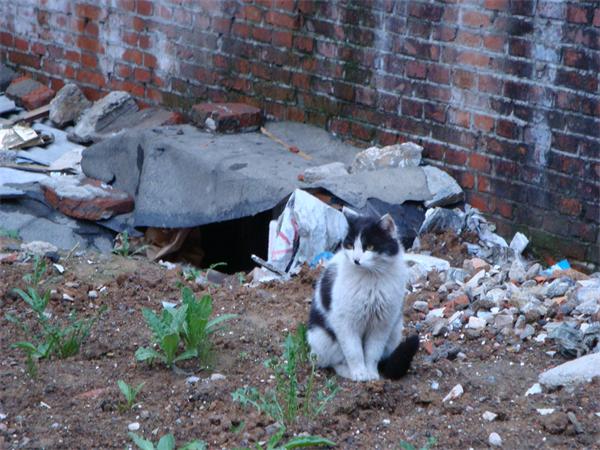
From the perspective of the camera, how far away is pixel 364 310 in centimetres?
426

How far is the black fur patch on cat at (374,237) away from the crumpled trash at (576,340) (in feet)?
2.85

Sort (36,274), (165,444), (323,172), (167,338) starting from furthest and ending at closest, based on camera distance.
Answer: (323,172) < (36,274) < (167,338) < (165,444)

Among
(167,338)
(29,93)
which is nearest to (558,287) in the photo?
(167,338)

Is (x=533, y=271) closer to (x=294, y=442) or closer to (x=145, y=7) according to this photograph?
(x=294, y=442)

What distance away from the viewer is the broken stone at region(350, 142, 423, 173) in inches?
254

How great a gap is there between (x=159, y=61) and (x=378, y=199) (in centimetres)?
263

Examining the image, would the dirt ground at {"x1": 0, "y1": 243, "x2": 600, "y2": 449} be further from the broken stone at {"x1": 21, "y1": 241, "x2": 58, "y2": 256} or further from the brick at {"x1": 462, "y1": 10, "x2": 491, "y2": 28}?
the brick at {"x1": 462, "y1": 10, "x2": 491, "y2": 28}

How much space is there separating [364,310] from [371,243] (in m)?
0.28

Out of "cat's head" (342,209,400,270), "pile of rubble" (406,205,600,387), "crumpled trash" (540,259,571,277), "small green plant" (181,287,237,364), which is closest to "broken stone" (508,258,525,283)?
"pile of rubble" (406,205,600,387)

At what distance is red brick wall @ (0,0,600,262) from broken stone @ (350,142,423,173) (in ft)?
0.38

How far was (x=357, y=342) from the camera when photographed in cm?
429

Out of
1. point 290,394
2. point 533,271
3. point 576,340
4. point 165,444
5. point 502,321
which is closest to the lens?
point 165,444

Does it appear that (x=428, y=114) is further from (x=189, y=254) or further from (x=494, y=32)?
(x=189, y=254)

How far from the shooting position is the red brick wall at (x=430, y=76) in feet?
19.1
